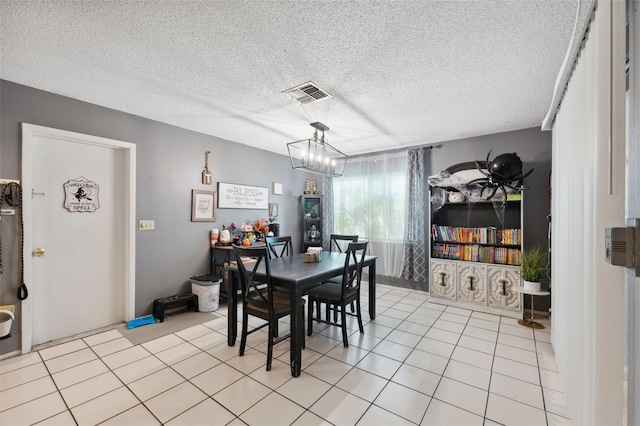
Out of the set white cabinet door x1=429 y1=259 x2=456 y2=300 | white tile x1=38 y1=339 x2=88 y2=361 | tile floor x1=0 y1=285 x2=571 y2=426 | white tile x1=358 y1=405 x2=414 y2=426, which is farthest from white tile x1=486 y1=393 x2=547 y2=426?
white tile x1=38 y1=339 x2=88 y2=361

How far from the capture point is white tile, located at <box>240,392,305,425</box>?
170cm

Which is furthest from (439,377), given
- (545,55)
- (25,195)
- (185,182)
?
(25,195)

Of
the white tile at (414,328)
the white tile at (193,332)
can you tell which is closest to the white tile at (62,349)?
the white tile at (193,332)

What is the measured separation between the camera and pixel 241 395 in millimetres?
1935

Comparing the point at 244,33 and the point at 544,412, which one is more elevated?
the point at 244,33

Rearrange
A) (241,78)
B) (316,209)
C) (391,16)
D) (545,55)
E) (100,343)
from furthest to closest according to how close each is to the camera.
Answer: (316,209), (100,343), (241,78), (545,55), (391,16)

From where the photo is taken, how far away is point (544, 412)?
179 cm

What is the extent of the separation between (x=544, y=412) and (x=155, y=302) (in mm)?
3920

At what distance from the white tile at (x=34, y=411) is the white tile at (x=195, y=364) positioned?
0.72 meters

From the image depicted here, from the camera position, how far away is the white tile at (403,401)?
5.81ft

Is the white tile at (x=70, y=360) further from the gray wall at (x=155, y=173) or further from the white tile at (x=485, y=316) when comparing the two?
the white tile at (x=485, y=316)

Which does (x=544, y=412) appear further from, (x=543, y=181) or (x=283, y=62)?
(x=283, y=62)

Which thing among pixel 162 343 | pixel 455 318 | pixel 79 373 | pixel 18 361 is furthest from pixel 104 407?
pixel 455 318

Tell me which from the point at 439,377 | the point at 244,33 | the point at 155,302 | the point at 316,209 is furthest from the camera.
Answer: the point at 316,209
